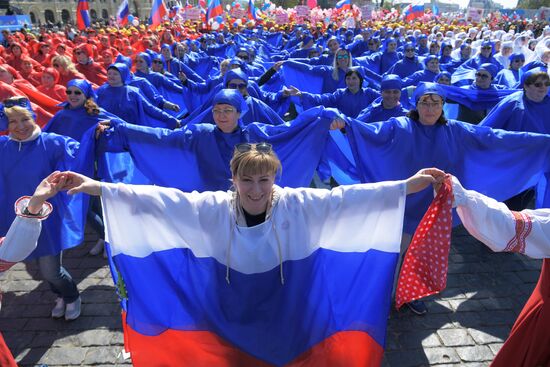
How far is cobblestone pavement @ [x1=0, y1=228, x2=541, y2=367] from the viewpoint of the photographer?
3.70 m

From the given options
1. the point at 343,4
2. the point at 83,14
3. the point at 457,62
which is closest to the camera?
the point at 457,62

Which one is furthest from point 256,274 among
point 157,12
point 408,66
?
point 157,12

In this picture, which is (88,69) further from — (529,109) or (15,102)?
(529,109)

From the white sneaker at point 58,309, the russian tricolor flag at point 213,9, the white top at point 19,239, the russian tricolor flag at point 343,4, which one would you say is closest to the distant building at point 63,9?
the russian tricolor flag at point 343,4

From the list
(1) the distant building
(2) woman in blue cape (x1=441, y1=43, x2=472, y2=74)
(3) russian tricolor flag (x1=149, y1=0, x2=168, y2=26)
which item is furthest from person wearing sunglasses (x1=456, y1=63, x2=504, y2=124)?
(1) the distant building

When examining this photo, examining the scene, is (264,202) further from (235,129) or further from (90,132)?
(90,132)

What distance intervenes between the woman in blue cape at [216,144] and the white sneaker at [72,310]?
150 cm

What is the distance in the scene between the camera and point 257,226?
257cm

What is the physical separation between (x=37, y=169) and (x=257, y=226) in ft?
7.71

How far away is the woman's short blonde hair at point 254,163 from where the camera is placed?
252 centimetres

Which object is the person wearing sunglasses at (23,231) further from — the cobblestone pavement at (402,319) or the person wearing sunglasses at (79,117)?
the person wearing sunglasses at (79,117)

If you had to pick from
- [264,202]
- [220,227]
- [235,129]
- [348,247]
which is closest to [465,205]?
[348,247]

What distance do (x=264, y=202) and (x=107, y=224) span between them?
1046 millimetres

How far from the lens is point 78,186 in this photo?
2549 mm
